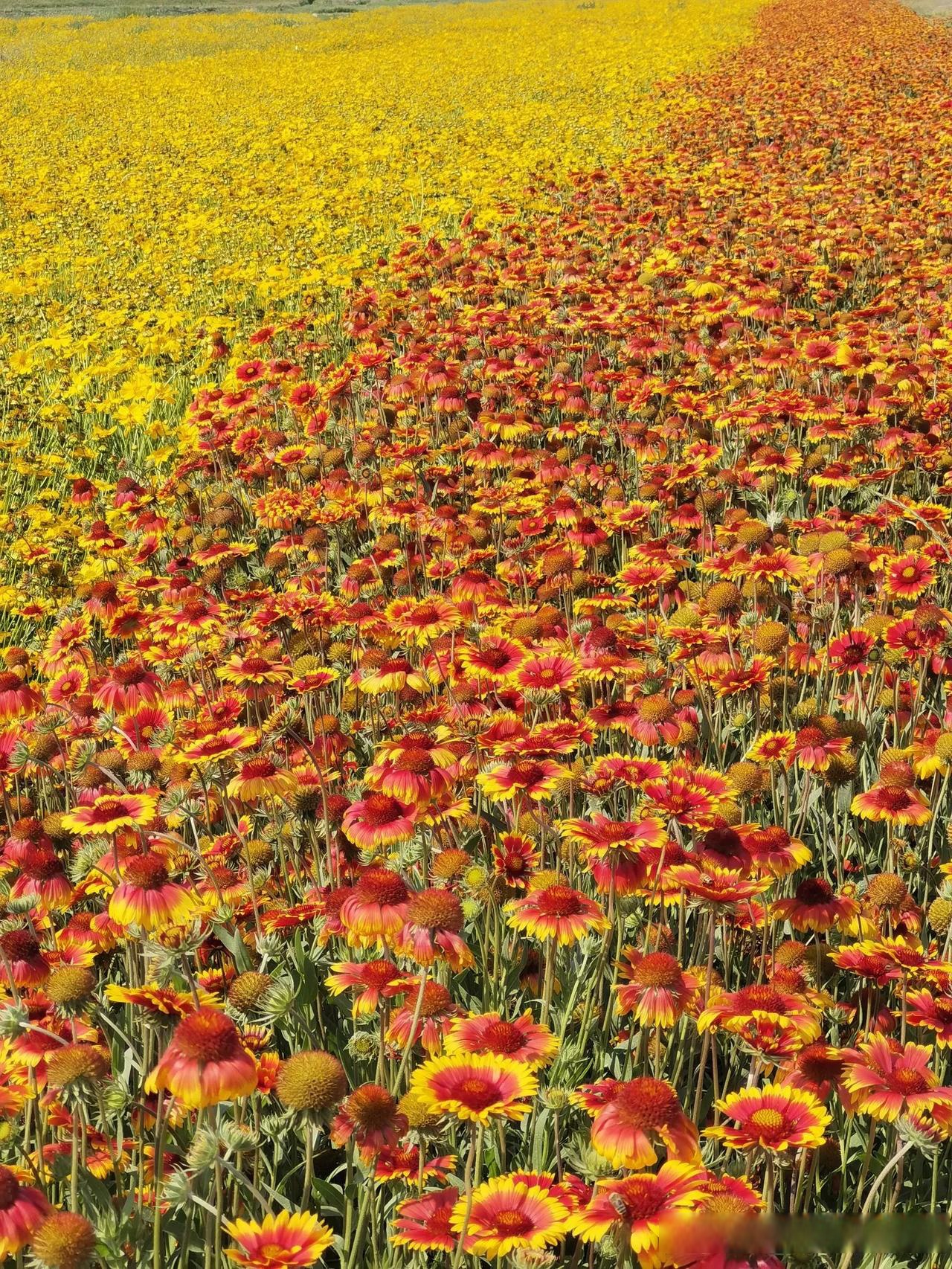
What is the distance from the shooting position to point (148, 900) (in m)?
2.12

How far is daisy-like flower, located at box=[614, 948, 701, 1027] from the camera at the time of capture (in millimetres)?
1970

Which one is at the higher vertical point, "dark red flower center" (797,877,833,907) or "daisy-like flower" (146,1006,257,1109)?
"daisy-like flower" (146,1006,257,1109)

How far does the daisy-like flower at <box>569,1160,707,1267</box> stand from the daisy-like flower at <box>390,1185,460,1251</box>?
0.24m

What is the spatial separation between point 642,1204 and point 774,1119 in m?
0.32

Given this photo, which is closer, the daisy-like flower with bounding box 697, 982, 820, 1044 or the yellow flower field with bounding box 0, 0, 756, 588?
the daisy-like flower with bounding box 697, 982, 820, 1044

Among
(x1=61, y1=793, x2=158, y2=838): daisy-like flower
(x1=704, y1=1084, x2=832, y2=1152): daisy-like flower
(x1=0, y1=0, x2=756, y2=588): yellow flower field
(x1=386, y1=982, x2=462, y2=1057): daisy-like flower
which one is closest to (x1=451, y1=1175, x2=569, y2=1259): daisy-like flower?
(x1=704, y1=1084, x2=832, y2=1152): daisy-like flower

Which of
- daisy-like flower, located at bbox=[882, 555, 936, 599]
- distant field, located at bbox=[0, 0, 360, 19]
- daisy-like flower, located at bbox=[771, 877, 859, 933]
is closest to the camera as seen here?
daisy-like flower, located at bbox=[771, 877, 859, 933]

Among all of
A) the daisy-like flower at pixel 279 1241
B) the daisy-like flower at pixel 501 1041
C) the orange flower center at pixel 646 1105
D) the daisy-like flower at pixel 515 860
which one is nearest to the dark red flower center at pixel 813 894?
the daisy-like flower at pixel 515 860

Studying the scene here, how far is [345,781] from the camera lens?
344 cm

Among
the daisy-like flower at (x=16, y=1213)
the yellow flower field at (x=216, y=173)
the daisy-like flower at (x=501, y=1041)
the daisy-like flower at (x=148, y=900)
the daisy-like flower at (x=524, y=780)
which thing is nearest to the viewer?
the daisy-like flower at (x=16, y=1213)

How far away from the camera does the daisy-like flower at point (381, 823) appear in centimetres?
227

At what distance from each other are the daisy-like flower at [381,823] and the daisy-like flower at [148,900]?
0.35 meters

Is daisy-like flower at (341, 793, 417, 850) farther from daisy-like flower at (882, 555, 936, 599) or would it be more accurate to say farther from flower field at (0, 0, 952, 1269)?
daisy-like flower at (882, 555, 936, 599)

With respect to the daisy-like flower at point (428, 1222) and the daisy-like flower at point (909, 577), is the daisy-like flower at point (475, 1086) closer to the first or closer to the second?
the daisy-like flower at point (428, 1222)
